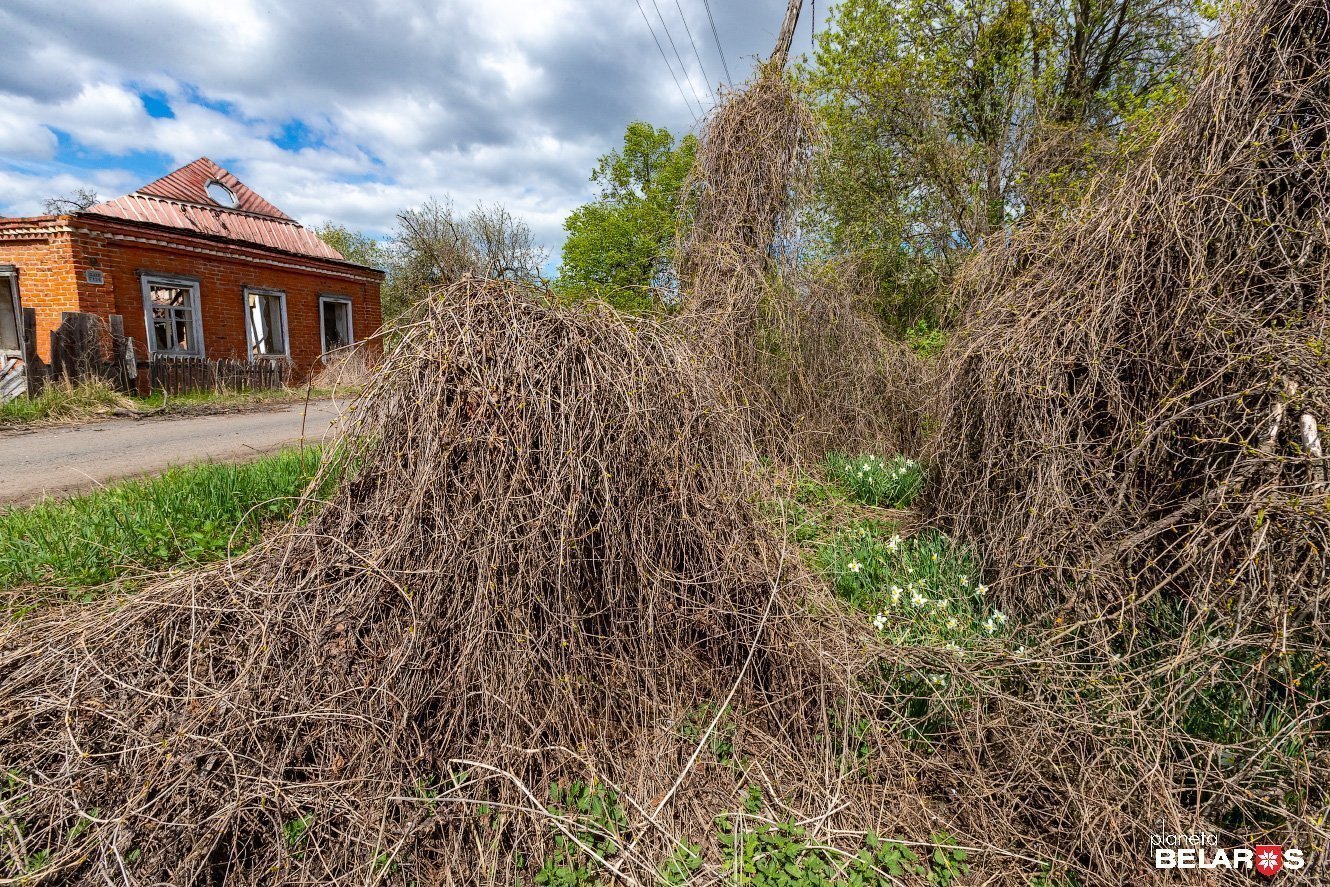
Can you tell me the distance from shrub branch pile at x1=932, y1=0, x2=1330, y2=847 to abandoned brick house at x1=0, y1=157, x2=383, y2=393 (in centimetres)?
955

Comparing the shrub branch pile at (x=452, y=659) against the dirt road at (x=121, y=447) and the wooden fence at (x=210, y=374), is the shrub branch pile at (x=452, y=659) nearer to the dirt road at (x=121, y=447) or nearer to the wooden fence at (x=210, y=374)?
the dirt road at (x=121, y=447)

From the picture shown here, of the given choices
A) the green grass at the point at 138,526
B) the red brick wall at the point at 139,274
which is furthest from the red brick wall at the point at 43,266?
the green grass at the point at 138,526

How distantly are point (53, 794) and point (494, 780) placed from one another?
145 centimetres

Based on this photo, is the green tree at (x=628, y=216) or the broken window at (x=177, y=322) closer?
the broken window at (x=177, y=322)

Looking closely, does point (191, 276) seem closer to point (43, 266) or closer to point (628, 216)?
point (43, 266)

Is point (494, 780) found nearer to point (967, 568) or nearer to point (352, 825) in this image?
point (352, 825)

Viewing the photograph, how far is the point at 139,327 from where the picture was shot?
11508 mm

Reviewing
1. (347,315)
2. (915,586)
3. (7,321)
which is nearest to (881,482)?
(915,586)

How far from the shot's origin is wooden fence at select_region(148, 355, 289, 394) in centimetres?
1132

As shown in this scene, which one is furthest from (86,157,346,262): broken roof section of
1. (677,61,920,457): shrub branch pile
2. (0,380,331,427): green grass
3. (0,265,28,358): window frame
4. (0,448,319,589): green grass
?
(677,61,920,457): shrub branch pile

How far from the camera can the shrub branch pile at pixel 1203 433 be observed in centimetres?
217

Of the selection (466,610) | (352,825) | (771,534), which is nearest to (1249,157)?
(771,534)

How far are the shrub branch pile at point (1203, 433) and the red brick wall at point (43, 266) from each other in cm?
1500

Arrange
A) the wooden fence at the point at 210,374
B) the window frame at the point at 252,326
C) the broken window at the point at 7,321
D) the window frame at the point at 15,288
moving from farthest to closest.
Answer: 1. the window frame at the point at 252,326
2. the broken window at the point at 7,321
3. the wooden fence at the point at 210,374
4. the window frame at the point at 15,288
